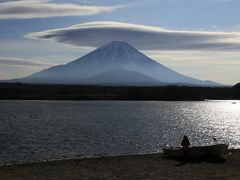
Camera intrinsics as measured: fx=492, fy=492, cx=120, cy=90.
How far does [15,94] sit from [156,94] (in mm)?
48477

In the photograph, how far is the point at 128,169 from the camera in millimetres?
24844

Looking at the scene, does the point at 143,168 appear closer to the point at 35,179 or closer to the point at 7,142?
the point at 35,179

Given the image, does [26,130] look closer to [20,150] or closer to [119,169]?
[20,150]

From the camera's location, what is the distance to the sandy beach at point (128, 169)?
2286cm

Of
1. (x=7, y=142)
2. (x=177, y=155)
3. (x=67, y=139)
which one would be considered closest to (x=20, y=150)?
(x=7, y=142)

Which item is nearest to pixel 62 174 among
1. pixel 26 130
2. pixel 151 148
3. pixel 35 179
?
pixel 35 179

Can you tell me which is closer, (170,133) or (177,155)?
(177,155)

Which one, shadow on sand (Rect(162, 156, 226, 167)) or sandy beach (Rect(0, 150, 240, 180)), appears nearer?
sandy beach (Rect(0, 150, 240, 180))

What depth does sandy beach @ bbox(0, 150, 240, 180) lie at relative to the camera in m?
22.9

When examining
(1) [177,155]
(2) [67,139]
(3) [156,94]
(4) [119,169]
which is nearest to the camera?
(4) [119,169]

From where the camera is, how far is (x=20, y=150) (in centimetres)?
3422

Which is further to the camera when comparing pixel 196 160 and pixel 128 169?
pixel 196 160

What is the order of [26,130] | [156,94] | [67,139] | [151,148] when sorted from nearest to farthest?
[151,148]
[67,139]
[26,130]
[156,94]

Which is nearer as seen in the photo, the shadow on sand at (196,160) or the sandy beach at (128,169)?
the sandy beach at (128,169)
